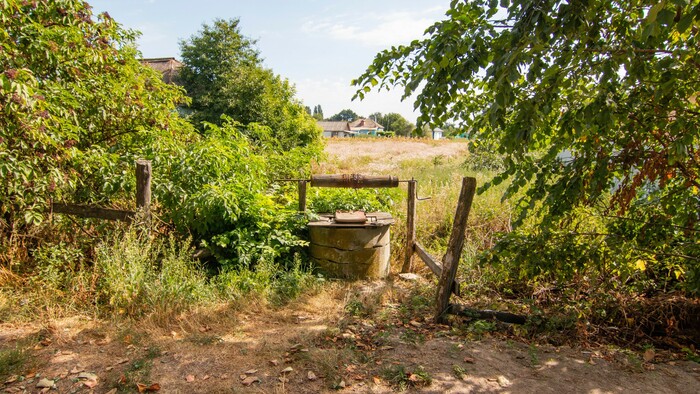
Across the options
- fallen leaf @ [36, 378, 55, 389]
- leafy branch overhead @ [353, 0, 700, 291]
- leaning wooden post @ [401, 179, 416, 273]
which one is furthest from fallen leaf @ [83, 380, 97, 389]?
leaning wooden post @ [401, 179, 416, 273]

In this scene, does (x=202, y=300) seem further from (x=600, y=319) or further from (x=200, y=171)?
(x=600, y=319)

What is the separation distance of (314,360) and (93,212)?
3.34m

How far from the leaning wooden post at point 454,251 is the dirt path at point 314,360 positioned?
256 millimetres

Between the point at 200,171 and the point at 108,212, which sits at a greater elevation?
the point at 200,171

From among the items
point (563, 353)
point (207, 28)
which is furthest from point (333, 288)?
point (207, 28)

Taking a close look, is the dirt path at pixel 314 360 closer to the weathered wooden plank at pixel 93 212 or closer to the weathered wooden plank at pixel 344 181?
the weathered wooden plank at pixel 93 212

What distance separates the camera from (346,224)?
6012 millimetres

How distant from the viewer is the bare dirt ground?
3375 millimetres

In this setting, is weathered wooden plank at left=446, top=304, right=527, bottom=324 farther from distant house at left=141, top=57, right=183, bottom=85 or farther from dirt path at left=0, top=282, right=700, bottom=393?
distant house at left=141, top=57, right=183, bottom=85

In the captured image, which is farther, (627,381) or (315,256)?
(315,256)

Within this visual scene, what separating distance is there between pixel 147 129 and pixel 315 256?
2.94 metres

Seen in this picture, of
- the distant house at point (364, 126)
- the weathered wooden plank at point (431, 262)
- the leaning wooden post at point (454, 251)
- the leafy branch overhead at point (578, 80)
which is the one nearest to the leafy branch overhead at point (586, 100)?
the leafy branch overhead at point (578, 80)

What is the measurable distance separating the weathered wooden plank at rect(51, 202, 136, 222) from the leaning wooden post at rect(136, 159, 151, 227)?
0.18 meters

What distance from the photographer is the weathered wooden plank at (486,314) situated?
15.1 feet
